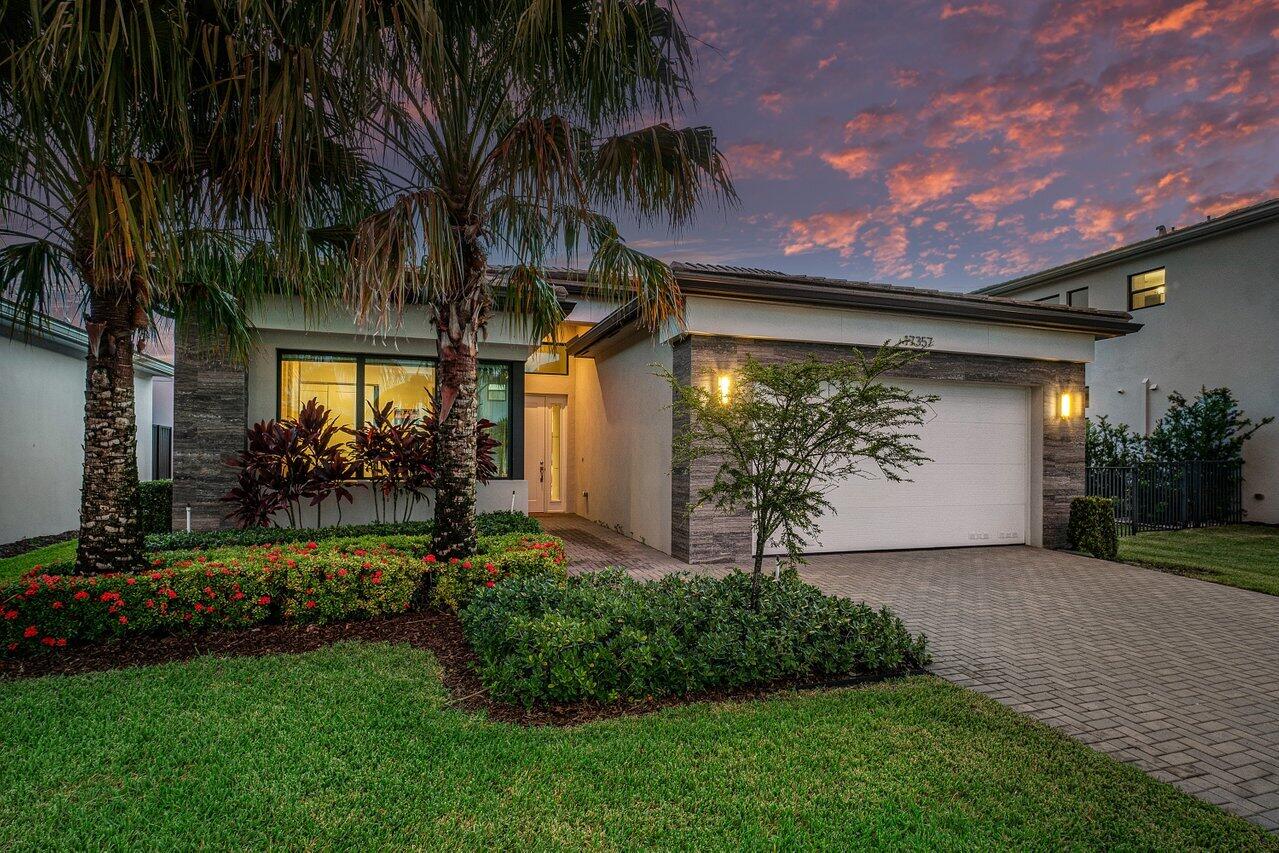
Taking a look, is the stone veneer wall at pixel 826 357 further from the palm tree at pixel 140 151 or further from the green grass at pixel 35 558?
the green grass at pixel 35 558

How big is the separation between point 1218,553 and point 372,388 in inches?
575

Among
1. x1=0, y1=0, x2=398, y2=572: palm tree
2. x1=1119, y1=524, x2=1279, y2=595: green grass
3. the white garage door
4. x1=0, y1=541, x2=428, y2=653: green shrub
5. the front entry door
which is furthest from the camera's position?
the front entry door

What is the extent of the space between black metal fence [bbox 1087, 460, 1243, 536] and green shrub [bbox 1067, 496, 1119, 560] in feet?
6.45

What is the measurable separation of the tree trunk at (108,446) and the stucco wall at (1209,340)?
2011 centimetres

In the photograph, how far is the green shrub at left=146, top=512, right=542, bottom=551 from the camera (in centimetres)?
724

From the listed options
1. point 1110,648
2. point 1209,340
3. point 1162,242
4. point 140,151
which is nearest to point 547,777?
point 1110,648

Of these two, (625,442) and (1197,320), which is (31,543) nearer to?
(625,442)

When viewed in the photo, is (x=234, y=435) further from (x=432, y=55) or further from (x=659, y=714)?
(x=659, y=714)

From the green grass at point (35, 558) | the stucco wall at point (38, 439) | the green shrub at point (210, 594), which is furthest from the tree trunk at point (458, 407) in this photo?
the stucco wall at point (38, 439)

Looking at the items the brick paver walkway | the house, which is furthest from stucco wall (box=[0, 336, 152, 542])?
the brick paver walkway

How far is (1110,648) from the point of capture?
5.27 meters

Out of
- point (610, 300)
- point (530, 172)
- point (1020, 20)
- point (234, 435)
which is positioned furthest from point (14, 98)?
point (1020, 20)

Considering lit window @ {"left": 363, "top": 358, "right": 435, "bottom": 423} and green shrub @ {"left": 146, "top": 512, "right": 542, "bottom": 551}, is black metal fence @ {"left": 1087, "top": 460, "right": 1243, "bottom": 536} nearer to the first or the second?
green shrub @ {"left": 146, "top": 512, "right": 542, "bottom": 551}

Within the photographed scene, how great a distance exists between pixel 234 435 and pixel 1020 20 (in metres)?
12.6
